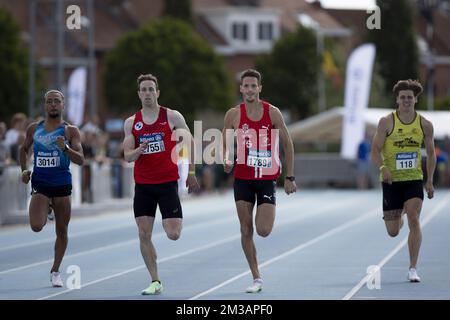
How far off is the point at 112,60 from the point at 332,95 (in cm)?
1336

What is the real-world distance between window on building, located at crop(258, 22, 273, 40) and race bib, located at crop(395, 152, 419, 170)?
76.9m

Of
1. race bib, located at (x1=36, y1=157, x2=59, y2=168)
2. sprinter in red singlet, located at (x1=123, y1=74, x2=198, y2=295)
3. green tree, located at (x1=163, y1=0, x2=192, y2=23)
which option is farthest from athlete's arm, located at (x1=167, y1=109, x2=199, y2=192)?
green tree, located at (x1=163, y1=0, x2=192, y2=23)

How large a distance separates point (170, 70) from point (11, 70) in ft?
37.8

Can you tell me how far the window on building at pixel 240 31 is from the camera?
90.2m

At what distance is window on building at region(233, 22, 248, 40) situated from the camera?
90.2 meters

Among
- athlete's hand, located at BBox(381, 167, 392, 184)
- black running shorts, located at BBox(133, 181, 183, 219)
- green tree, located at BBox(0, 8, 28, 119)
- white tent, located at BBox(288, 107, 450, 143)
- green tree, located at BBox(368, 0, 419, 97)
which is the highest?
green tree, located at BBox(368, 0, 419, 97)

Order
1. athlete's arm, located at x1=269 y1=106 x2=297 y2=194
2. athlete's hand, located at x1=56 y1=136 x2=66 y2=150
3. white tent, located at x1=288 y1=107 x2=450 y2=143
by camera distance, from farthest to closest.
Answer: white tent, located at x1=288 y1=107 x2=450 y2=143 < athlete's hand, located at x1=56 y1=136 x2=66 y2=150 < athlete's arm, located at x1=269 y1=106 x2=297 y2=194

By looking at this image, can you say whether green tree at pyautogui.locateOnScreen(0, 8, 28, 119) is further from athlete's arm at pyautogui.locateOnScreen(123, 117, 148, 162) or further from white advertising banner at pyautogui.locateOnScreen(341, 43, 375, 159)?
athlete's arm at pyautogui.locateOnScreen(123, 117, 148, 162)

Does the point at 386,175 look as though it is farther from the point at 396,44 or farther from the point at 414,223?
the point at 396,44

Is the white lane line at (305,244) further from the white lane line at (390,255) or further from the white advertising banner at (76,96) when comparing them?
the white advertising banner at (76,96)

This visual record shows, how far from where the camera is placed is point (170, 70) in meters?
76.3

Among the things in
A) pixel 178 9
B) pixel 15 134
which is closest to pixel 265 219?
pixel 15 134

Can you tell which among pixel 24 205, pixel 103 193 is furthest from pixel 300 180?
pixel 24 205

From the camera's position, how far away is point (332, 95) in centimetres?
8238
